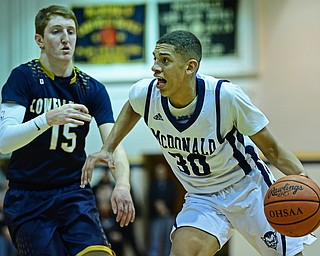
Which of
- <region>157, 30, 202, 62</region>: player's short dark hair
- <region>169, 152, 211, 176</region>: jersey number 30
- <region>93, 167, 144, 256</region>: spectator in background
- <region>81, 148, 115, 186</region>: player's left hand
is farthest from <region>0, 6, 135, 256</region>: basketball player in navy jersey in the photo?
<region>93, 167, 144, 256</region>: spectator in background

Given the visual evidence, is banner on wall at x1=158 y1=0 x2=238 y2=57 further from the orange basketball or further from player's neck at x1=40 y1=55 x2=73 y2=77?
the orange basketball

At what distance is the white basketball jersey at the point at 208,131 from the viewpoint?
178 inches

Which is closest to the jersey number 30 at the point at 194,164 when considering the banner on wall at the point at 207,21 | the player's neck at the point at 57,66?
the player's neck at the point at 57,66

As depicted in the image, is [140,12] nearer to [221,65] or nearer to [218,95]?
[221,65]

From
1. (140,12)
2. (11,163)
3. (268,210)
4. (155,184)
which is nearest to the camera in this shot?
(268,210)

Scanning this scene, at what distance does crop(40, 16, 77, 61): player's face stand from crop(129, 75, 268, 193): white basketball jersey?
52cm

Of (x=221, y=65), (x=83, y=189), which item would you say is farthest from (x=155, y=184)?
(x=83, y=189)

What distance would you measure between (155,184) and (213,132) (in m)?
5.68

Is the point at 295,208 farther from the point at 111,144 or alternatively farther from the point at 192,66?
the point at 111,144

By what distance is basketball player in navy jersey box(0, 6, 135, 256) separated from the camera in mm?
4492

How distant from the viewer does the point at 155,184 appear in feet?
33.6

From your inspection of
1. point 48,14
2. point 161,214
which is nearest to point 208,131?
point 48,14

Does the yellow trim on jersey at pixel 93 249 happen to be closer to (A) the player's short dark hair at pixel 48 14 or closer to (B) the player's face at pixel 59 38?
(B) the player's face at pixel 59 38

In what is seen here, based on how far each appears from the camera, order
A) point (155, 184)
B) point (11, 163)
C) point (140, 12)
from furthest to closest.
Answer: point (140, 12), point (155, 184), point (11, 163)
